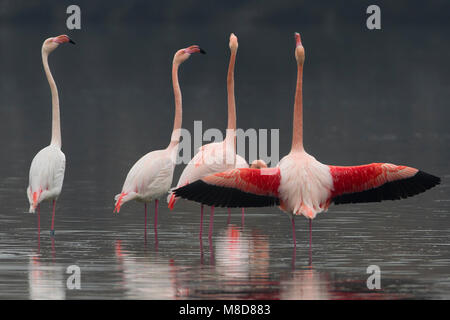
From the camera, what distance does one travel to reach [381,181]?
14484mm

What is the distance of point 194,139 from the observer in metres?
35.8

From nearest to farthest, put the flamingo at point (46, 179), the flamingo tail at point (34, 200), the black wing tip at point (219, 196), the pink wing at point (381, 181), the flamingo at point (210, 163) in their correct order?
the black wing tip at point (219, 196) < the pink wing at point (381, 181) < the flamingo at point (210, 163) < the flamingo tail at point (34, 200) < the flamingo at point (46, 179)

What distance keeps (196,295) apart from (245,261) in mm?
2245

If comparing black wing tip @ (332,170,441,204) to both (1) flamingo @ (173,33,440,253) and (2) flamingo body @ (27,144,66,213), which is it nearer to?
(1) flamingo @ (173,33,440,253)

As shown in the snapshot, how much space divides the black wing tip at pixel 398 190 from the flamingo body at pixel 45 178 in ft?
13.3

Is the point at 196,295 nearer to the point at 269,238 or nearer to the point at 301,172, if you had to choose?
the point at 301,172

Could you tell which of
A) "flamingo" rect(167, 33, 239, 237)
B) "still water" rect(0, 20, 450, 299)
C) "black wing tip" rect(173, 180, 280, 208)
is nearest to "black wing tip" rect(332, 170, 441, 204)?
"still water" rect(0, 20, 450, 299)

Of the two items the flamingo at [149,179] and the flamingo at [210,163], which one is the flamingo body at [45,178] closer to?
the flamingo at [149,179]

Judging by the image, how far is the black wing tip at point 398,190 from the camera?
570 inches

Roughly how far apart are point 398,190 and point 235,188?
2009 mm

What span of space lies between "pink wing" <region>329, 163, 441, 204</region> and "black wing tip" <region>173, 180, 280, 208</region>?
2.70 feet

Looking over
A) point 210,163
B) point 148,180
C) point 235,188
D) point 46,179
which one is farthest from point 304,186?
point 46,179

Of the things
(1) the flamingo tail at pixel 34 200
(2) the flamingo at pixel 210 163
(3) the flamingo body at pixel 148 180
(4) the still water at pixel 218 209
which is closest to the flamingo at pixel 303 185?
(4) the still water at pixel 218 209
